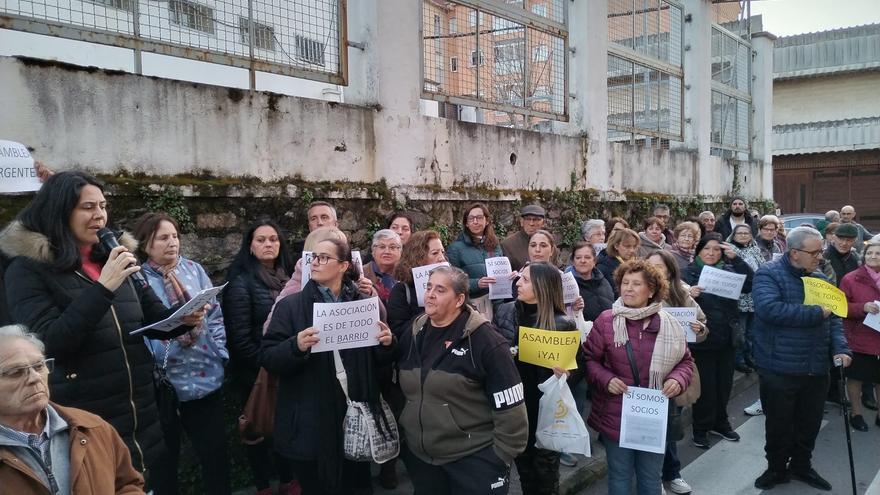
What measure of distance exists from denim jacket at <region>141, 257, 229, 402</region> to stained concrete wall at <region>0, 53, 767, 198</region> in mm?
1098

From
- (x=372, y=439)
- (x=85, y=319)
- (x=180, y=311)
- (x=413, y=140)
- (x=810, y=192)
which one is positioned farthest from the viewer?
(x=810, y=192)

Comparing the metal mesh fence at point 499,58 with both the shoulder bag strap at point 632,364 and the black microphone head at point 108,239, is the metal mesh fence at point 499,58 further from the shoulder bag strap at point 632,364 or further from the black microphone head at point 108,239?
the black microphone head at point 108,239

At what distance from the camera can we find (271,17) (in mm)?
5383

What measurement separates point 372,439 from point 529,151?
584 cm

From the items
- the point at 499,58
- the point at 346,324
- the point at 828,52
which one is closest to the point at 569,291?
the point at 346,324

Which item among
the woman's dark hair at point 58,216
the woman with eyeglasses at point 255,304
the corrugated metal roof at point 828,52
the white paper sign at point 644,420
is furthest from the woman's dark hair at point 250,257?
the corrugated metal roof at point 828,52

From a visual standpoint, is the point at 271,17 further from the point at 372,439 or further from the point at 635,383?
the point at 635,383

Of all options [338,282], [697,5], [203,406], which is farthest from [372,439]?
[697,5]

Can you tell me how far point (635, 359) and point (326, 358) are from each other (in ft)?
6.42

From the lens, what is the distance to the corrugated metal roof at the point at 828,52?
939 inches

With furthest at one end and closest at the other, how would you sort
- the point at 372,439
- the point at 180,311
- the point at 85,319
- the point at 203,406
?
1. the point at 203,406
2. the point at 372,439
3. the point at 180,311
4. the point at 85,319

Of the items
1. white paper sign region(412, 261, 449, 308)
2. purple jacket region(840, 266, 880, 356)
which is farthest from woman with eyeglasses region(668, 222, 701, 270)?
white paper sign region(412, 261, 449, 308)

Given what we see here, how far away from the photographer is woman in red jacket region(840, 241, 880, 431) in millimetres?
5848

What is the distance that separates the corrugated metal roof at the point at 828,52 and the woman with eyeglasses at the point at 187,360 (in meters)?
28.6
